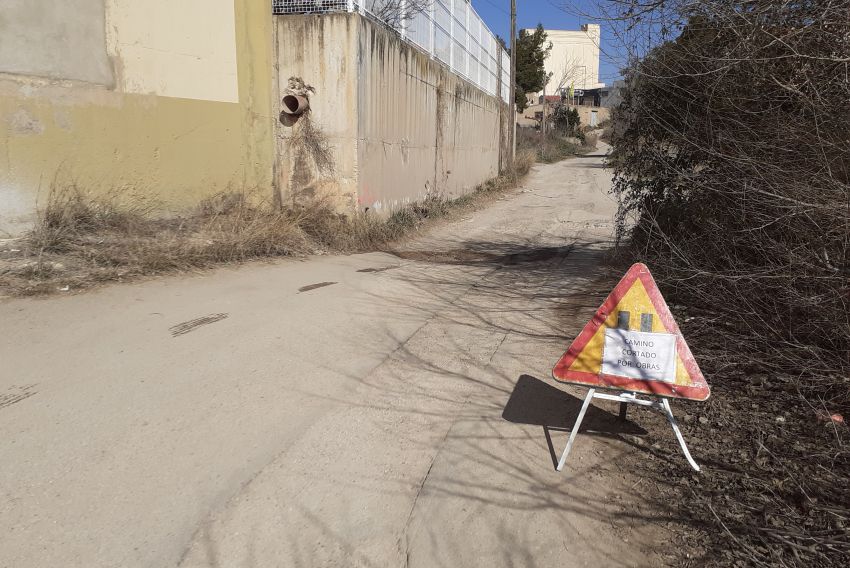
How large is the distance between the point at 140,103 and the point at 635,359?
23.3ft

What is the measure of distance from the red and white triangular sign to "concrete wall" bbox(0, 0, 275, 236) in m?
6.37

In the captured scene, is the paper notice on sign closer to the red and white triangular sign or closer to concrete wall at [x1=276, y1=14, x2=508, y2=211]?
the red and white triangular sign

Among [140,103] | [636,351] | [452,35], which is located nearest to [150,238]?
[140,103]

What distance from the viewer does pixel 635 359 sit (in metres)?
3.49

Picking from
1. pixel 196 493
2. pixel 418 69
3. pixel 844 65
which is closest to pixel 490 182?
pixel 418 69

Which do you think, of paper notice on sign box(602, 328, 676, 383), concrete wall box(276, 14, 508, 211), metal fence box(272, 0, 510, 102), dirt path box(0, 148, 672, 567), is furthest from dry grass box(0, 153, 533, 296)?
paper notice on sign box(602, 328, 676, 383)

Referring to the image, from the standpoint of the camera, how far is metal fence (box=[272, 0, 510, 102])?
9.69 meters

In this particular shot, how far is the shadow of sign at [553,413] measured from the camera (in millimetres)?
3941

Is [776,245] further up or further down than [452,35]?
further down

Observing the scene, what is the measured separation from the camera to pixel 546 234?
41.9ft

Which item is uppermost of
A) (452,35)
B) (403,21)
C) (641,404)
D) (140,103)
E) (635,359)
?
(452,35)

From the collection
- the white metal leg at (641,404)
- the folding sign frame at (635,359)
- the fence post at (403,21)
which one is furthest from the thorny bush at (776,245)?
the fence post at (403,21)

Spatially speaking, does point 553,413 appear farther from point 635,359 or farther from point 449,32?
point 449,32

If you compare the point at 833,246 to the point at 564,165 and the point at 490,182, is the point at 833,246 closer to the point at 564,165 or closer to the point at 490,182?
the point at 490,182
